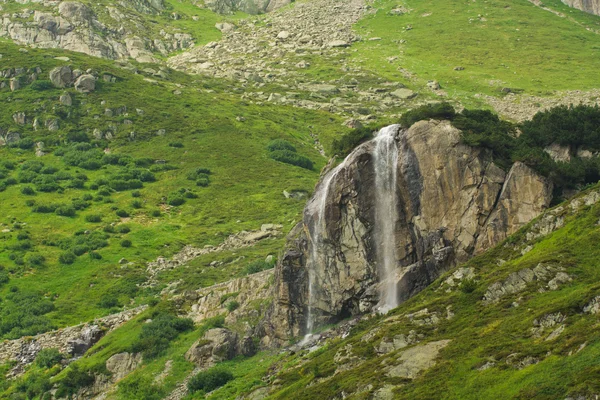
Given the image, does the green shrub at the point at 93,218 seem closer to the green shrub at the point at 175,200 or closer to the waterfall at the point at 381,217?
the green shrub at the point at 175,200

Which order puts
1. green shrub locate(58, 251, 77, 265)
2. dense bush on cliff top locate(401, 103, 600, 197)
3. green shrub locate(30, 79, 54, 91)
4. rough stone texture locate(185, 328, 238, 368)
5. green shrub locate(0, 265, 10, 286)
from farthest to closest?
green shrub locate(30, 79, 54, 91)
green shrub locate(58, 251, 77, 265)
green shrub locate(0, 265, 10, 286)
rough stone texture locate(185, 328, 238, 368)
dense bush on cliff top locate(401, 103, 600, 197)

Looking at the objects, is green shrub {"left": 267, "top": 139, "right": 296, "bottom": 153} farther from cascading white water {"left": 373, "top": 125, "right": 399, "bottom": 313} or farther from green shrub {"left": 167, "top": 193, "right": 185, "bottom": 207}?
cascading white water {"left": 373, "top": 125, "right": 399, "bottom": 313}

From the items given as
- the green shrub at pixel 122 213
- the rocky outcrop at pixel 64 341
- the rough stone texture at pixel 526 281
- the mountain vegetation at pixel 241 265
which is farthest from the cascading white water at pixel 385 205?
the green shrub at pixel 122 213

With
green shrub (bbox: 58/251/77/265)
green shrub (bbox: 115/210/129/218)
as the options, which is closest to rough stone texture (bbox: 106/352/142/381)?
green shrub (bbox: 58/251/77/265)

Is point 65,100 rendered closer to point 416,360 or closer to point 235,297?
point 235,297

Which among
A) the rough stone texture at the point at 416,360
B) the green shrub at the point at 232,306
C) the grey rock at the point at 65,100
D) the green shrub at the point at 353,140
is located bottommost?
the green shrub at the point at 232,306

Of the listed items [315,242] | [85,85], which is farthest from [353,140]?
[85,85]
